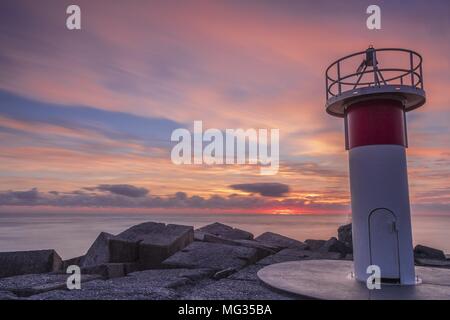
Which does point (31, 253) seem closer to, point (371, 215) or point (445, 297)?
point (371, 215)

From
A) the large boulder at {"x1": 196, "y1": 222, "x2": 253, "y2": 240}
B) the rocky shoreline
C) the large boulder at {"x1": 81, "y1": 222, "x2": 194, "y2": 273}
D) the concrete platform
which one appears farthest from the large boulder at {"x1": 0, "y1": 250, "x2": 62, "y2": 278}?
the large boulder at {"x1": 196, "y1": 222, "x2": 253, "y2": 240}

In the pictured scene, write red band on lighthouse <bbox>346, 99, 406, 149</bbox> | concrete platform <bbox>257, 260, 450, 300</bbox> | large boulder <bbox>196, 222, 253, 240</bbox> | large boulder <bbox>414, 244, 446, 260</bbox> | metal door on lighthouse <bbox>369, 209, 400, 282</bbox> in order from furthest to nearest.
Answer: large boulder <bbox>196, 222, 253, 240</bbox> → large boulder <bbox>414, 244, 446, 260</bbox> → red band on lighthouse <bbox>346, 99, 406, 149</bbox> → metal door on lighthouse <bbox>369, 209, 400, 282</bbox> → concrete platform <bbox>257, 260, 450, 300</bbox>

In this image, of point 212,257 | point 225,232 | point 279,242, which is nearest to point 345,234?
point 279,242

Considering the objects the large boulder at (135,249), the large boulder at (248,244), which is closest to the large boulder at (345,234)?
the large boulder at (248,244)

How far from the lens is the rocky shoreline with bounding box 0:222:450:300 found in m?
7.29

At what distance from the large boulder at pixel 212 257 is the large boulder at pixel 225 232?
4.25 meters

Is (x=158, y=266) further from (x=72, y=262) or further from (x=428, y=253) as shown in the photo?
(x=428, y=253)

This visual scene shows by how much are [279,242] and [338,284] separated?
300 inches

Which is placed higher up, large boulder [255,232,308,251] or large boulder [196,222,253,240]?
large boulder [196,222,253,240]

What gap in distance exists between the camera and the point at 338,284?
782cm

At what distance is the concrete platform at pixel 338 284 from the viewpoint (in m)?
6.89

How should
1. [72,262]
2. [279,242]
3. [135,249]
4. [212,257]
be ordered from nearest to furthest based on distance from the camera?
[212,257]
[135,249]
[72,262]
[279,242]

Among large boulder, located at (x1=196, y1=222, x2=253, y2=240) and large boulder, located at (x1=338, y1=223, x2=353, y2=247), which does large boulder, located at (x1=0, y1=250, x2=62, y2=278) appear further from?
large boulder, located at (x1=338, y1=223, x2=353, y2=247)
